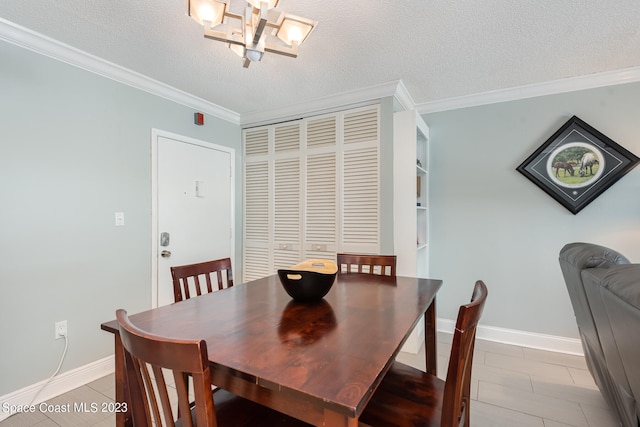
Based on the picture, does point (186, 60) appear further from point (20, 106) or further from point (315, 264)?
point (315, 264)

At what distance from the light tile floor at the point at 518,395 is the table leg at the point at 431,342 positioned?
573mm

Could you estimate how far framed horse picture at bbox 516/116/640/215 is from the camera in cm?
252

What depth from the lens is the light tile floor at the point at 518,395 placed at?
5.76 feet

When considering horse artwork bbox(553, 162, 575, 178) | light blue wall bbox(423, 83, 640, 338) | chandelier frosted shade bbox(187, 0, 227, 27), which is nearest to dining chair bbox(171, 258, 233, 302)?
chandelier frosted shade bbox(187, 0, 227, 27)

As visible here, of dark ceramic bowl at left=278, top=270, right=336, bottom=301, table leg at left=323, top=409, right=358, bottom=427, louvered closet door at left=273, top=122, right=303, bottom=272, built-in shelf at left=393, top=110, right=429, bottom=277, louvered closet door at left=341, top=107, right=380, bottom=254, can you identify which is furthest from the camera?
louvered closet door at left=273, top=122, right=303, bottom=272

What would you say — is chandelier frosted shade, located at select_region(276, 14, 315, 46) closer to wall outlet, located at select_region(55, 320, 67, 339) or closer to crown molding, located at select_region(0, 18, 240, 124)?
crown molding, located at select_region(0, 18, 240, 124)

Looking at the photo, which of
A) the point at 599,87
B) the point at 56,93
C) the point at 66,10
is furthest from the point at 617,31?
the point at 56,93

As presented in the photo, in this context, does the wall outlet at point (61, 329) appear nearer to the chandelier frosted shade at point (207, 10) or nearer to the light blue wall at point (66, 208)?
the light blue wall at point (66, 208)

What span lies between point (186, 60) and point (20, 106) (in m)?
1.09

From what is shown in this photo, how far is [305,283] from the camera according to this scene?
1293 mm

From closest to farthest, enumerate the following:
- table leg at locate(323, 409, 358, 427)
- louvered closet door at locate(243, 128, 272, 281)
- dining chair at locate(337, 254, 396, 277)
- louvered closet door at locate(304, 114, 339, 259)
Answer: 1. table leg at locate(323, 409, 358, 427)
2. dining chair at locate(337, 254, 396, 277)
3. louvered closet door at locate(304, 114, 339, 259)
4. louvered closet door at locate(243, 128, 272, 281)

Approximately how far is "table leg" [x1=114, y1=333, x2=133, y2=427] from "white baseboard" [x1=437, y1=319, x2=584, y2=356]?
2896mm

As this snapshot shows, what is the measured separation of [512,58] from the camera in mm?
2268

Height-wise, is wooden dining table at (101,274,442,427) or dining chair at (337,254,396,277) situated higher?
dining chair at (337,254,396,277)
